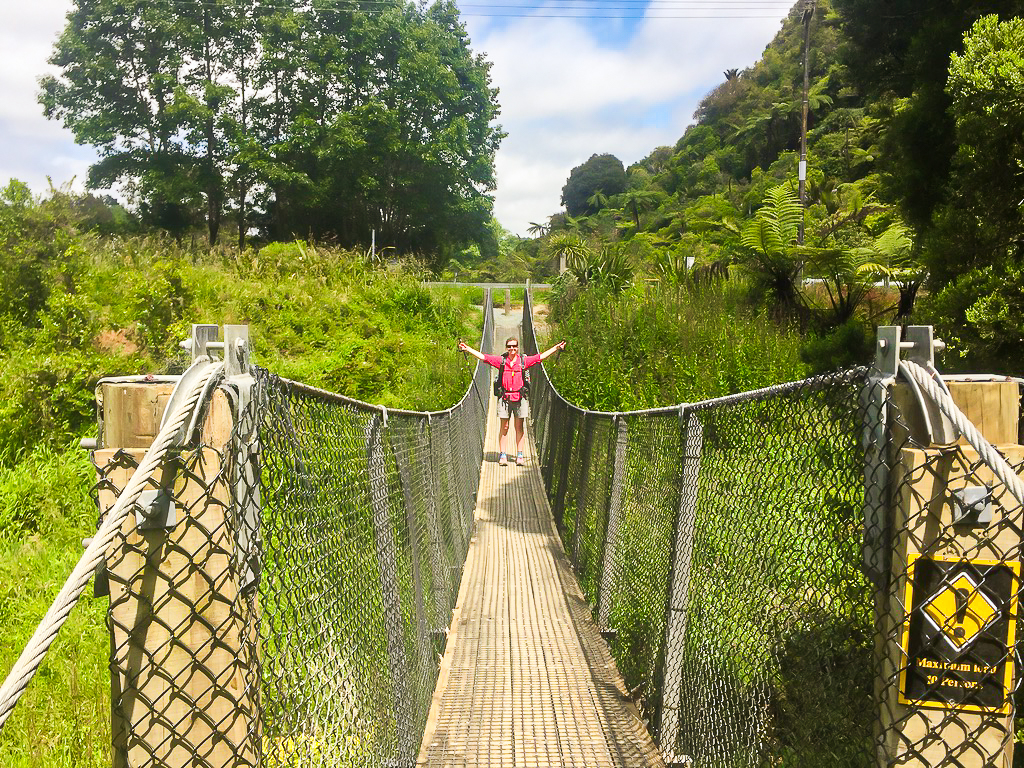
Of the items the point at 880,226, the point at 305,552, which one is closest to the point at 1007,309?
the point at 305,552

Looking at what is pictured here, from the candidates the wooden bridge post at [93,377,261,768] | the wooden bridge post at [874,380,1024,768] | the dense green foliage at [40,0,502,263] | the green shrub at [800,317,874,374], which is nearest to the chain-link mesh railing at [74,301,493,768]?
the wooden bridge post at [93,377,261,768]

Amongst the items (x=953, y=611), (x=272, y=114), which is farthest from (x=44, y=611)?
(x=272, y=114)

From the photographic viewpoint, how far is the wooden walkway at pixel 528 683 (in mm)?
2535

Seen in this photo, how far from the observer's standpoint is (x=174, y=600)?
41.3 inches

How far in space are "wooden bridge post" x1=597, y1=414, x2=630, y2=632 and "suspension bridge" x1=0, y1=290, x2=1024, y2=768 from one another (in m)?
0.10

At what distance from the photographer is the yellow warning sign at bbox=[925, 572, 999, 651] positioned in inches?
42.8

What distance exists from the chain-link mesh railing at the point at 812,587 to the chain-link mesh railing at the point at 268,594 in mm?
957

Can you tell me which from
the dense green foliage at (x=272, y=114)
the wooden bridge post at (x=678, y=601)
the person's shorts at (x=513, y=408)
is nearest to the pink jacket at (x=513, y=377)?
the person's shorts at (x=513, y=408)

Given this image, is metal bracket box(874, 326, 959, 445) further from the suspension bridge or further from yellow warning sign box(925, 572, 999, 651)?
yellow warning sign box(925, 572, 999, 651)

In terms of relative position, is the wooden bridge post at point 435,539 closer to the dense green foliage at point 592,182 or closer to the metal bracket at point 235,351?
the metal bracket at point 235,351

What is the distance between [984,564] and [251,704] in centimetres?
114

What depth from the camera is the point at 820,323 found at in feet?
36.3

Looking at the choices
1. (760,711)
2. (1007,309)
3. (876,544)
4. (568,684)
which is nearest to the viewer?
(876,544)

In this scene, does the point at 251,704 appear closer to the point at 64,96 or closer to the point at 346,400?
the point at 346,400
